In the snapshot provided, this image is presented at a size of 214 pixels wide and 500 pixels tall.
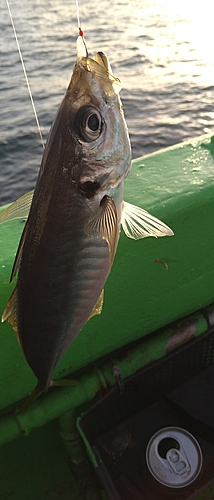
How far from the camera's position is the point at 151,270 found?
8.40ft

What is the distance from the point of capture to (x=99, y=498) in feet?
8.31

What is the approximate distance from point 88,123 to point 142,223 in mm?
439

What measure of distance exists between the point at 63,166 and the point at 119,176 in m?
0.21

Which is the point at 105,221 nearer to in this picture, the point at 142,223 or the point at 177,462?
the point at 142,223

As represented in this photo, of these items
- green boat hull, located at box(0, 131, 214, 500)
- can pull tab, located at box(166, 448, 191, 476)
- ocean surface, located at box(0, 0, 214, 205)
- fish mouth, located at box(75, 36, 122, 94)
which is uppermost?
ocean surface, located at box(0, 0, 214, 205)

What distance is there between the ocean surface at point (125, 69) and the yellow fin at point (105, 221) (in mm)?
7182

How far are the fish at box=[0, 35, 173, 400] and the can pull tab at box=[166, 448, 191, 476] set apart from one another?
4.91 feet

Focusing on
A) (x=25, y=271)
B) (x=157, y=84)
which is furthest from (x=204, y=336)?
(x=157, y=84)

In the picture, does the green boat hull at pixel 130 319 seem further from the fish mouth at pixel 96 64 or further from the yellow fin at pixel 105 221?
the fish mouth at pixel 96 64

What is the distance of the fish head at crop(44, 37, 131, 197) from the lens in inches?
59.6

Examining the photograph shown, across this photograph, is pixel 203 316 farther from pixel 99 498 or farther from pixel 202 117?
pixel 202 117

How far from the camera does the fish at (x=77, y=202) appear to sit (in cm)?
152

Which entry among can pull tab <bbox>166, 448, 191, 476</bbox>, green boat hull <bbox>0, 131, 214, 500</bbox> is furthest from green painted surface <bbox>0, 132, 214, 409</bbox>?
can pull tab <bbox>166, 448, 191, 476</bbox>

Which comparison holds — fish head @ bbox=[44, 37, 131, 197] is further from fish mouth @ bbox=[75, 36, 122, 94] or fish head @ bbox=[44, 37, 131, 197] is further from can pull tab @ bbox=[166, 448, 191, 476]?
can pull tab @ bbox=[166, 448, 191, 476]
